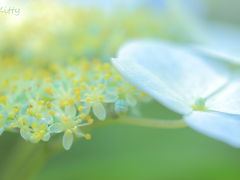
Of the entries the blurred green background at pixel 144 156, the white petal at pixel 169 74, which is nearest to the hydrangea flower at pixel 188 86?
the white petal at pixel 169 74

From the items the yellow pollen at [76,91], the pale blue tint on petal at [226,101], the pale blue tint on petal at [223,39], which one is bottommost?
the pale blue tint on petal at [226,101]

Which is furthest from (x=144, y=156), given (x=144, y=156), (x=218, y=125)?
(x=218, y=125)

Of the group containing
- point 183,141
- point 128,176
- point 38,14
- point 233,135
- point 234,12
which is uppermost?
point 234,12

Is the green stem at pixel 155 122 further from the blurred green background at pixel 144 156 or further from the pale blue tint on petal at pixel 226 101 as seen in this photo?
the blurred green background at pixel 144 156

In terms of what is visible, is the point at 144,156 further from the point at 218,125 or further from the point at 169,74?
the point at 218,125

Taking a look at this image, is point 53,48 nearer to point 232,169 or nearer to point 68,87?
point 68,87

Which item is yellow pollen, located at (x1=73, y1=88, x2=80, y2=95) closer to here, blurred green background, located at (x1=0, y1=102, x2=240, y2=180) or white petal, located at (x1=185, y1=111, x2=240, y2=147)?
white petal, located at (x1=185, y1=111, x2=240, y2=147)

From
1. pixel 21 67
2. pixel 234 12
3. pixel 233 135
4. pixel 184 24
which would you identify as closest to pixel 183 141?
pixel 184 24
